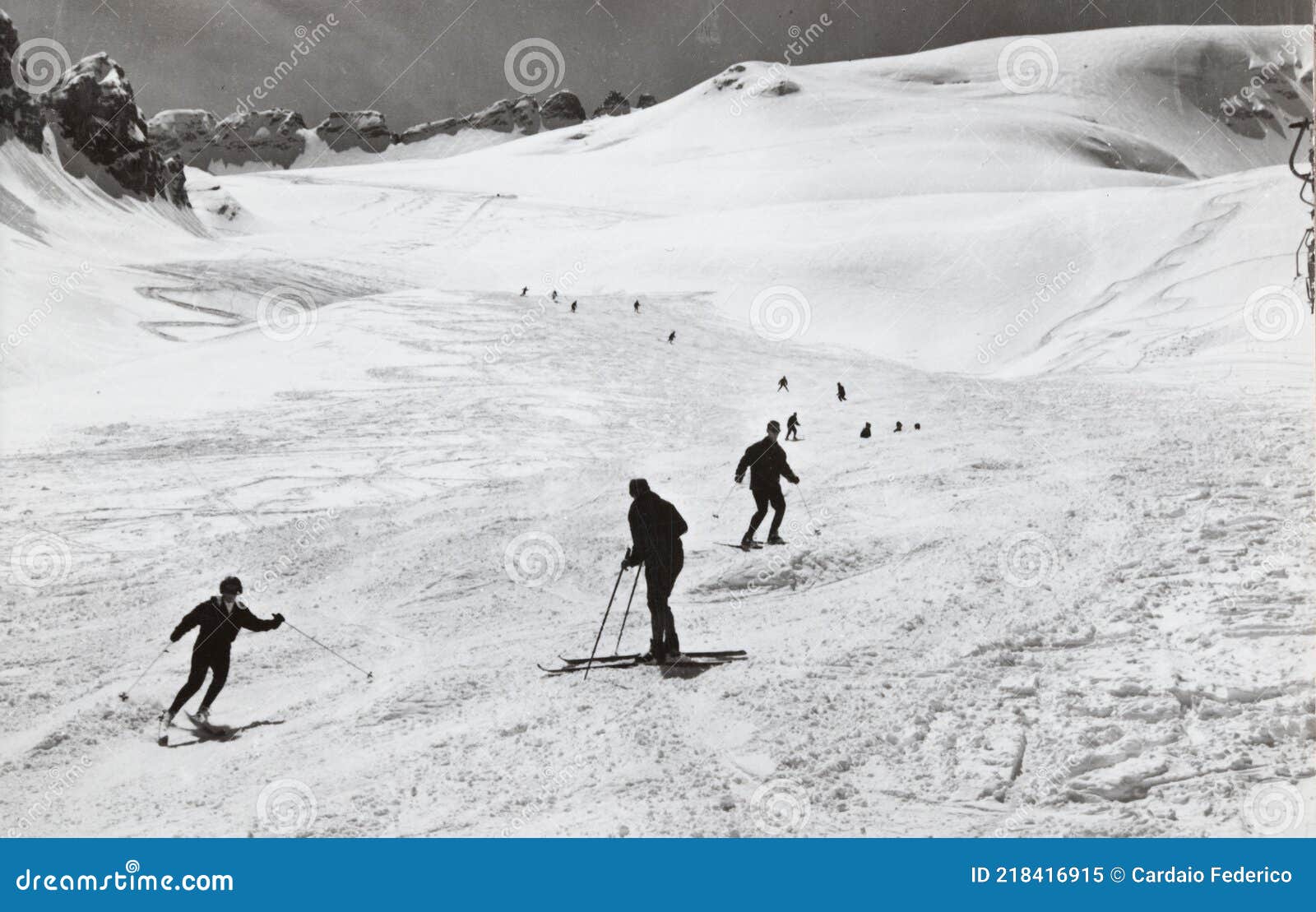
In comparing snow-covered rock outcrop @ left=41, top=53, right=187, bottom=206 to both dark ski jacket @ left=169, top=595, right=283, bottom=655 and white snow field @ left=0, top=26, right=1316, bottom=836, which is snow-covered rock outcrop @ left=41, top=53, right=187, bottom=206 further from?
dark ski jacket @ left=169, top=595, right=283, bottom=655

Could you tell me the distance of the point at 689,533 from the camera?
11906 mm

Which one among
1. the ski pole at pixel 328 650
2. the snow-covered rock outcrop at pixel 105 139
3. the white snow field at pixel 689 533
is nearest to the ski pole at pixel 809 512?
the white snow field at pixel 689 533

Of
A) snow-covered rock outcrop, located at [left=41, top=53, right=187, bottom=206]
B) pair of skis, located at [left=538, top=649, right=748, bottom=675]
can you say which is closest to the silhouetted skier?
pair of skis, located at [left=538, top=649, right=748, bottom=675]

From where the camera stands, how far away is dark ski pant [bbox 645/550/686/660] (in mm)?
8117

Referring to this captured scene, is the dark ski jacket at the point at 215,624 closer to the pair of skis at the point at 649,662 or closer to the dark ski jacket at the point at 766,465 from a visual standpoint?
the pair of skis at the point at 649,662

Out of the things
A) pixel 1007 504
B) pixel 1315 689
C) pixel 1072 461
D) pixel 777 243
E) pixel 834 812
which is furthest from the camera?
pixel 777 243

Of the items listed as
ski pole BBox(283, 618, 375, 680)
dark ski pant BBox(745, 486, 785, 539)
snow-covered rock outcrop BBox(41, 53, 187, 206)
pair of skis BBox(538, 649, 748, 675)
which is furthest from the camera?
snow-covered rock outcrop BBox(41, 53, 187, 206)

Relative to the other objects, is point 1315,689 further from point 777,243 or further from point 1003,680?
point 777,243

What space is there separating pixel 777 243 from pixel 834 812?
3232cm

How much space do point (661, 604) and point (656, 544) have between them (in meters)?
0.50

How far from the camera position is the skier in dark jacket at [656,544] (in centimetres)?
807

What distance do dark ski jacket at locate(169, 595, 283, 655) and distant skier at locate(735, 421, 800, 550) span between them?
192 inches

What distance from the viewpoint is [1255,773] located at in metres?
6.79

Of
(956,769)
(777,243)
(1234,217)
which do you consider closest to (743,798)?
(956,769)
